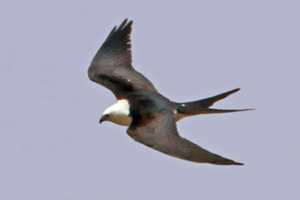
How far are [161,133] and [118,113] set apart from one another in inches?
51.8

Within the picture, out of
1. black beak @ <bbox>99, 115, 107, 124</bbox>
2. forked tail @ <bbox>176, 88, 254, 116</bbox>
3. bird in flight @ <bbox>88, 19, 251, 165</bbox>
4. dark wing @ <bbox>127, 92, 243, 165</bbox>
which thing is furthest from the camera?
black beak @ <bbox>99, 115, 107, 124</bbox>

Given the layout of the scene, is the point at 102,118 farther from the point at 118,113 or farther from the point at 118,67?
the point at 118,67

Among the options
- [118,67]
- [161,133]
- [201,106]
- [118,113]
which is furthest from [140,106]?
[118,67]

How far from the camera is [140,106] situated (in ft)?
36.2

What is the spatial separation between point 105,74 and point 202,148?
3.21 metres

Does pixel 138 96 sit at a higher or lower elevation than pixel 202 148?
higher

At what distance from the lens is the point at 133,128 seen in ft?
33.2

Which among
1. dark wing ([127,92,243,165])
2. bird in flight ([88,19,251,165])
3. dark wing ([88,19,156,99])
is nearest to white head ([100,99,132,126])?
bird in flight ([88,19,251,165])

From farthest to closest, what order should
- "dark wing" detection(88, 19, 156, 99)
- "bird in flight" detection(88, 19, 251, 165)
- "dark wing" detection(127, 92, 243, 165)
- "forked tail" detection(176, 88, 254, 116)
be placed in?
"dark wing" detection(88, 19, 156, 99) → "forked tail" detection(176, 88, 254, 116) → "bird in flight" detection(88, 19, 251, 165) → "dark wing" detection(127, 92, 243, 165)

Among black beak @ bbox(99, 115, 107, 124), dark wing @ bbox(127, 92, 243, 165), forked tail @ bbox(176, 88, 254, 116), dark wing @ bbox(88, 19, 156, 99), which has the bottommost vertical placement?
dark wing @ bbox(127, 92, 243, 165)

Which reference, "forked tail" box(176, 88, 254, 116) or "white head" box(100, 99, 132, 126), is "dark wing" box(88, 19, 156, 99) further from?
"forked tail" box(176, 88, 254, 116)

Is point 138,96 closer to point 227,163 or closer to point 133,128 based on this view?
point 133,128

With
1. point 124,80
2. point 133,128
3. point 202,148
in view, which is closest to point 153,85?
point 124,80

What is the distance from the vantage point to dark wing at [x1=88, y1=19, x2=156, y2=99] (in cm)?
1188
